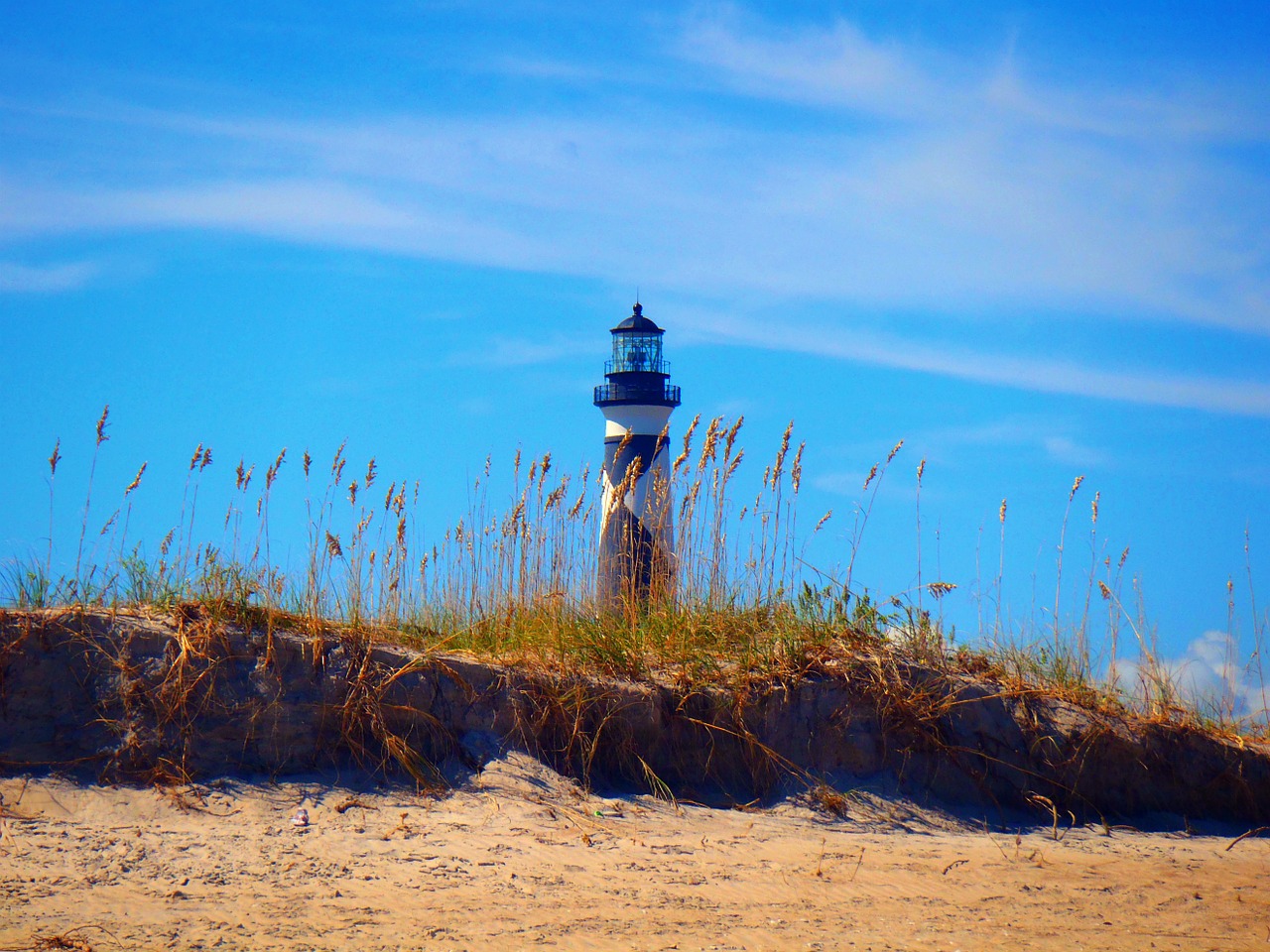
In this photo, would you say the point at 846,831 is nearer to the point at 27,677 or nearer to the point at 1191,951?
the point at 1191,951

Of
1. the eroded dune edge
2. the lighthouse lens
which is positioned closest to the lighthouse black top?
the lighthouse lens

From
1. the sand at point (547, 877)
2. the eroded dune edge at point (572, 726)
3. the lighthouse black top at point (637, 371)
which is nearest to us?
the sand at point (547, 877)

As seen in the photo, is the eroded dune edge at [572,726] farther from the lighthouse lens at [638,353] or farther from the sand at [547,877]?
the lighthouse lens at [638,353]

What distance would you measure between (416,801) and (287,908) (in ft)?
3.30

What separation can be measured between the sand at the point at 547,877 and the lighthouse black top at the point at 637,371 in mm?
11438

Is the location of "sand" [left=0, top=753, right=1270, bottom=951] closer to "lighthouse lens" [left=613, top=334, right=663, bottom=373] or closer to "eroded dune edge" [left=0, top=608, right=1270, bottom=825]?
"eroded dune edge" [left=0, top=608, right=1270, bottom=825]

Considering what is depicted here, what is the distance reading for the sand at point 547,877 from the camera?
3.26 meters

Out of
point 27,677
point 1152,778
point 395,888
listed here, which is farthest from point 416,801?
point 1152,778

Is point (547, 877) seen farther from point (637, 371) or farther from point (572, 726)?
point (637, 371)

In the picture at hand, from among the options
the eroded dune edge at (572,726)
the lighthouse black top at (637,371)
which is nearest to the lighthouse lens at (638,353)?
the lighthouse black top at (637,371)

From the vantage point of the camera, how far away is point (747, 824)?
4418 millimetres

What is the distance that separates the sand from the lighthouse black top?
11438 mm

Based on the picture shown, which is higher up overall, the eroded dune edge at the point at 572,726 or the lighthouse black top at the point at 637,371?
the lighthouse black top at the point at 637,371

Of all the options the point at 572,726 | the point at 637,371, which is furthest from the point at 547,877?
the point at 637,371
